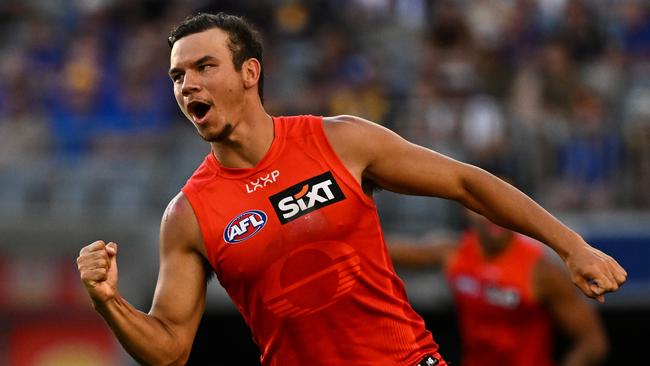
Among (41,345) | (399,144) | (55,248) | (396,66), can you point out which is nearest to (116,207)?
(55,248)

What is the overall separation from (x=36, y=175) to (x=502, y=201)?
8764 mm

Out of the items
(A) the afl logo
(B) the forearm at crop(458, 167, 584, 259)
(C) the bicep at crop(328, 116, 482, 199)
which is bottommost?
(B) the forearm at crop(458, 167, 584, 259)

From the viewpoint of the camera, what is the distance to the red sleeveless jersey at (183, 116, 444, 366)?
4984 millimetres

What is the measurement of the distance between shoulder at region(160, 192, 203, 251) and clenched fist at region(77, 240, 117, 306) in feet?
1.30

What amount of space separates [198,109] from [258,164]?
1.18 feet

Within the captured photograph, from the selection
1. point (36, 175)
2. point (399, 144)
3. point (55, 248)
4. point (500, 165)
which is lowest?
point (500, 165)

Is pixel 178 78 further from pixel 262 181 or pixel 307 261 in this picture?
pixel 307 261

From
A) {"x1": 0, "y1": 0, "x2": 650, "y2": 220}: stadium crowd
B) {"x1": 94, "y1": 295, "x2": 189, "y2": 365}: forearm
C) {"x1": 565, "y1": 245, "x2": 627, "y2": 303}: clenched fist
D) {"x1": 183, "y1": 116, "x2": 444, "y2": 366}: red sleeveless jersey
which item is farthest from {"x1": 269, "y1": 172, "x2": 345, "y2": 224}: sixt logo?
{"x1": 0, "y1": 0, "x2": 650, "y2": 220}: stadium crowd

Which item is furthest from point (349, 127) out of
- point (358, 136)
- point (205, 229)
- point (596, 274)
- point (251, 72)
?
point (596, 274)

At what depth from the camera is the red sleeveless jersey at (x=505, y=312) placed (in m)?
8.49

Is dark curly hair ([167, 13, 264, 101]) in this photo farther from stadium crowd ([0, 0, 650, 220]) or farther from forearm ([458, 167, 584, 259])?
stadium crowd ([0, 0, 650, 220])

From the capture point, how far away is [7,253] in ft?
39.5

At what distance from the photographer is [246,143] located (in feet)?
17.0

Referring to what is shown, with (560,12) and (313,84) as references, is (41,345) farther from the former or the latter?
(560,12)
